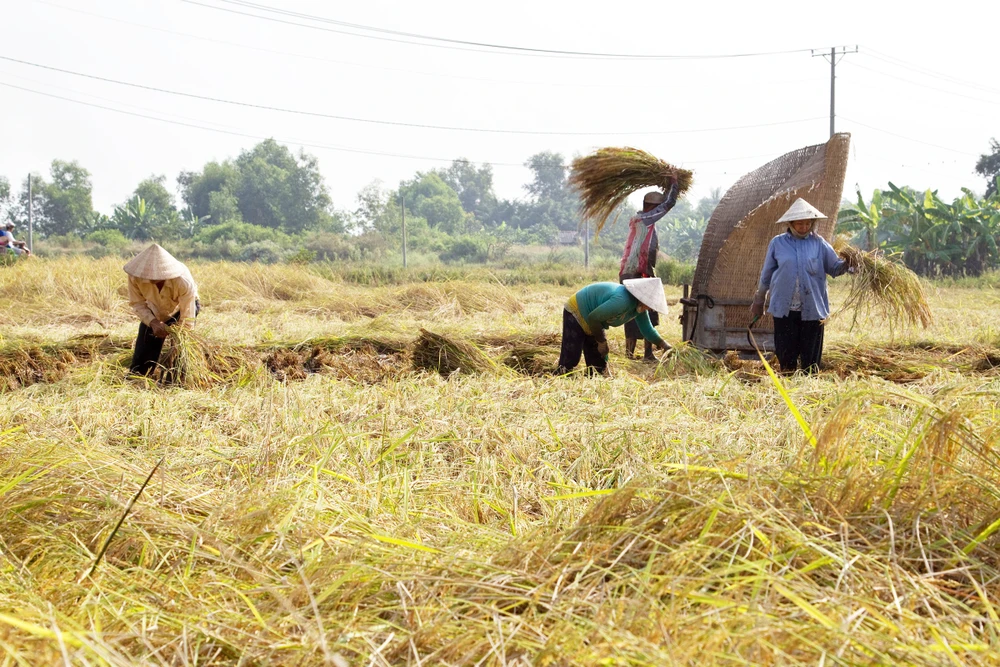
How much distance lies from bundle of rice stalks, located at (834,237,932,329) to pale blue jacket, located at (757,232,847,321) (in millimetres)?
375

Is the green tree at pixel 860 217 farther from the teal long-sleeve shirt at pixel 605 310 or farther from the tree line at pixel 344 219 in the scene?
the teal long-sleeve shirt at pixel 605 310

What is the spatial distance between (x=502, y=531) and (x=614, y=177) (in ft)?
16.0

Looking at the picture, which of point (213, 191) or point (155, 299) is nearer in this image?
point (155, 299)

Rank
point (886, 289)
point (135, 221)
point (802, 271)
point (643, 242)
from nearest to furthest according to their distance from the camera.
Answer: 1. point (802, 271)
2. point (886, 289)
3. point (643, 242)
4. point (135, 221)

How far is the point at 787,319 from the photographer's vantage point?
551 centimetres

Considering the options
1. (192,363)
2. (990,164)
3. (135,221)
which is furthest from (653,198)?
(135,221)

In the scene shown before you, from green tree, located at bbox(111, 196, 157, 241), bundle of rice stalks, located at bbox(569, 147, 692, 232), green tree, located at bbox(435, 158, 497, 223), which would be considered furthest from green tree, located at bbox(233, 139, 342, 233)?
bundle of rice stalks, located at bbox(569, 147, 692, 232)

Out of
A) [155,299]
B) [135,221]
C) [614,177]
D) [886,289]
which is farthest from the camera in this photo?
[135,221]

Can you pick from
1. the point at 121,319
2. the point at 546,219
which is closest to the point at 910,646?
the point at 121,319

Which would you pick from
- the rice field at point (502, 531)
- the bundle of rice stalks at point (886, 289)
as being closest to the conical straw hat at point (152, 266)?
the rice field at point (502, 531)

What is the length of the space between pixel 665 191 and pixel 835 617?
5478mm

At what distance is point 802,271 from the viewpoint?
5.38 meters

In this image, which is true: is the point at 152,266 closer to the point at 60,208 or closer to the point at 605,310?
the point at 605,310

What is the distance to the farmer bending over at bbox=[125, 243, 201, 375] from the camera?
17.2ft
